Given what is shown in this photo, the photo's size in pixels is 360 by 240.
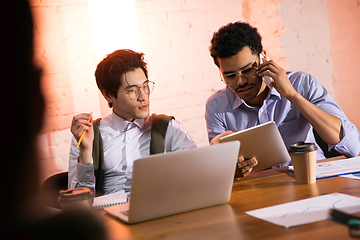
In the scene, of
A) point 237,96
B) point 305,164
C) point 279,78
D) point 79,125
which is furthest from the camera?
point 237,96

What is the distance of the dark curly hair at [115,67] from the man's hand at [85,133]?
0.84 ft

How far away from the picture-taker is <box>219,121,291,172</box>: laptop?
47.4 inches

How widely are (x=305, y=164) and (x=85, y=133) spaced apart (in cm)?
92

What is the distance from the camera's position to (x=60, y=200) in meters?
0.85

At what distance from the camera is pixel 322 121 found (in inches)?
61.5

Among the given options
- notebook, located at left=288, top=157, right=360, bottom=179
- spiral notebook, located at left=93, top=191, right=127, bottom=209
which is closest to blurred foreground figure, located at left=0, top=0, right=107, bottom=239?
spiral notebook, located at left=93, top=191, right=127, bottom=209

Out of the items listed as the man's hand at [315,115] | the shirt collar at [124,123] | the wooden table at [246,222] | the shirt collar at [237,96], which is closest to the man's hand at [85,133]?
the shirt collar at [124,123]

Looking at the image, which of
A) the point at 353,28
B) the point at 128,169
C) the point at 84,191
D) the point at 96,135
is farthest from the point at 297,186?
A: the point at 353,28

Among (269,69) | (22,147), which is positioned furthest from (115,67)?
(22,147)

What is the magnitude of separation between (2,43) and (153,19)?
87.7 inches

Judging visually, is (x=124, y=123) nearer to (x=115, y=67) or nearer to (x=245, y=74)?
(x=115, y=67)

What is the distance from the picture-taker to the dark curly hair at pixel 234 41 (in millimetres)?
1724

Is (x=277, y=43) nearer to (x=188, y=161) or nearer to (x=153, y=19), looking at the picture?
(x=153, y=19)

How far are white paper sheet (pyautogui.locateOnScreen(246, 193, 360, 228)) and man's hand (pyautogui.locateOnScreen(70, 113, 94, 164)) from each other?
860 millimetres
